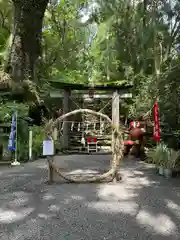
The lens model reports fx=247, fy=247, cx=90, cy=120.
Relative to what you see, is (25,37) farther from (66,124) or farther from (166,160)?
(166,160)

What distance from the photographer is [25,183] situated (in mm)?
4457

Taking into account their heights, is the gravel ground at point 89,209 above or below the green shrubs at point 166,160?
below

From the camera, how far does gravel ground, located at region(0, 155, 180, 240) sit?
2.54 metres

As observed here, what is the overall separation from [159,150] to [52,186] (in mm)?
2752

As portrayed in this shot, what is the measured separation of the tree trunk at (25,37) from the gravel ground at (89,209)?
3.53m

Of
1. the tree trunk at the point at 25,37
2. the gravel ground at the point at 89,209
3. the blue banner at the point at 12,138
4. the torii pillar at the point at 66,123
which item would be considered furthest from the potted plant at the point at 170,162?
the torii pillar at the point at 66,123

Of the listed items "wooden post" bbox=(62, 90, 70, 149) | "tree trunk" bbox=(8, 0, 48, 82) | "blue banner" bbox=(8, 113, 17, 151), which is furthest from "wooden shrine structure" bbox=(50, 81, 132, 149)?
"blue banner" bbox=(8, 113, 17, 151)

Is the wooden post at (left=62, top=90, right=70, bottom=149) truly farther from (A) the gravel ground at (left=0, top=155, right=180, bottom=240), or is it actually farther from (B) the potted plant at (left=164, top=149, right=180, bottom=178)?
(B) the potted plant at (left=164, top=149, right=180, bottom=178)

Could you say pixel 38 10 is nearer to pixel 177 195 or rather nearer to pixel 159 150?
pixel 159 150

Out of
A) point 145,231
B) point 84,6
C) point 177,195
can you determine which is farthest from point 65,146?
point 84,6

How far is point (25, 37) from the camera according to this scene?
6859mm

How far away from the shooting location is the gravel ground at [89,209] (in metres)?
2.54

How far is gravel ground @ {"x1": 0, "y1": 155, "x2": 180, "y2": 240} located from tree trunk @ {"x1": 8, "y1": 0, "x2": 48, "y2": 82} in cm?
353

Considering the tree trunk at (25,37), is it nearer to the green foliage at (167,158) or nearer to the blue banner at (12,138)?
the blue banner at (12,138)
